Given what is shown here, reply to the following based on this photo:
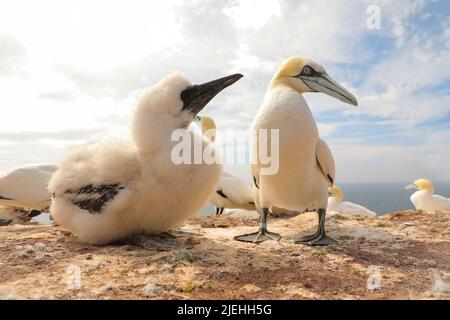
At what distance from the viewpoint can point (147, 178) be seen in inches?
164

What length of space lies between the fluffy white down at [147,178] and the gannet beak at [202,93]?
9 cm

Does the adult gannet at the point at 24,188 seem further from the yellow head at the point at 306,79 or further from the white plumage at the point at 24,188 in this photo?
the yellow head at the point at 306,79


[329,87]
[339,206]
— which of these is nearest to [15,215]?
[329,87]

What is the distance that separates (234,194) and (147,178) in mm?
6753

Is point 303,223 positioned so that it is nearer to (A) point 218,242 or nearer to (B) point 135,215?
(A) point 218,242

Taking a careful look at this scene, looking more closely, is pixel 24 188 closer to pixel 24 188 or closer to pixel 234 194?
pixel 24 188

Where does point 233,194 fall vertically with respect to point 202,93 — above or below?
below

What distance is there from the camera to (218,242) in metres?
4.57

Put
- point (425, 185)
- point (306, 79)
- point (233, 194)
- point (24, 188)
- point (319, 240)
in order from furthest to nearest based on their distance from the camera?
point (425, 185)
point (233, 194)
point (24, 188)
point (306, 79)
point (319, 240)

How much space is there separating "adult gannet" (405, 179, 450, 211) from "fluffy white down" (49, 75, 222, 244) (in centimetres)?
1143

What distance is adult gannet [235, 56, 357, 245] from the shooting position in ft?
15.5
